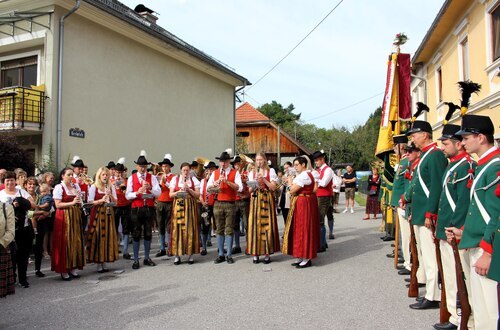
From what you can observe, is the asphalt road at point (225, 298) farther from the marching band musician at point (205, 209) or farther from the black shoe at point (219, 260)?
the marching band musician at point (205, 209)

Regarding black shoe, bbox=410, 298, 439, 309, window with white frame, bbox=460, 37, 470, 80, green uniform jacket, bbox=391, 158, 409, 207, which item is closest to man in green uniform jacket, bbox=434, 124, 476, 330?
black shoe, bbox=410, 298, 439, 309

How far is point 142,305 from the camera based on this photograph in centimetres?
534

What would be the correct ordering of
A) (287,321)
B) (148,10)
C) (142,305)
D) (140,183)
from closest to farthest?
(287,321), (142,305), (140,183), (148,10)

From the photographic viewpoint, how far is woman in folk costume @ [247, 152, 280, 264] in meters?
7.87

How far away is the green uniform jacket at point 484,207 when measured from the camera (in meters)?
3.10

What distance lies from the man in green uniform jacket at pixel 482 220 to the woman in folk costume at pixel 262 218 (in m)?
4.56

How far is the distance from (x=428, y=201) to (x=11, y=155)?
9.48m

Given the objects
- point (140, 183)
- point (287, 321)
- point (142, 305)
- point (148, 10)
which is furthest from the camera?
point (148, 10)

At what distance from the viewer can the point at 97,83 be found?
45.8ft

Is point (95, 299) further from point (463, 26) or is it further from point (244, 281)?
point (463, 26)

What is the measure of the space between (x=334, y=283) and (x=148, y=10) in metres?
17.5

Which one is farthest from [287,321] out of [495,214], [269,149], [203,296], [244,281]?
[269,149]

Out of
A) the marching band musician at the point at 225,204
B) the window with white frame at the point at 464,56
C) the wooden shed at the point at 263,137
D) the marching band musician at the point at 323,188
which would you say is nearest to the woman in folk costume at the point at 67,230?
the marching band musician at the point at 225,204

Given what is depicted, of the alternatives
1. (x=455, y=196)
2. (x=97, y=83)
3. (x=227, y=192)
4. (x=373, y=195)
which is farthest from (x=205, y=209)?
(x=373, y=195)
